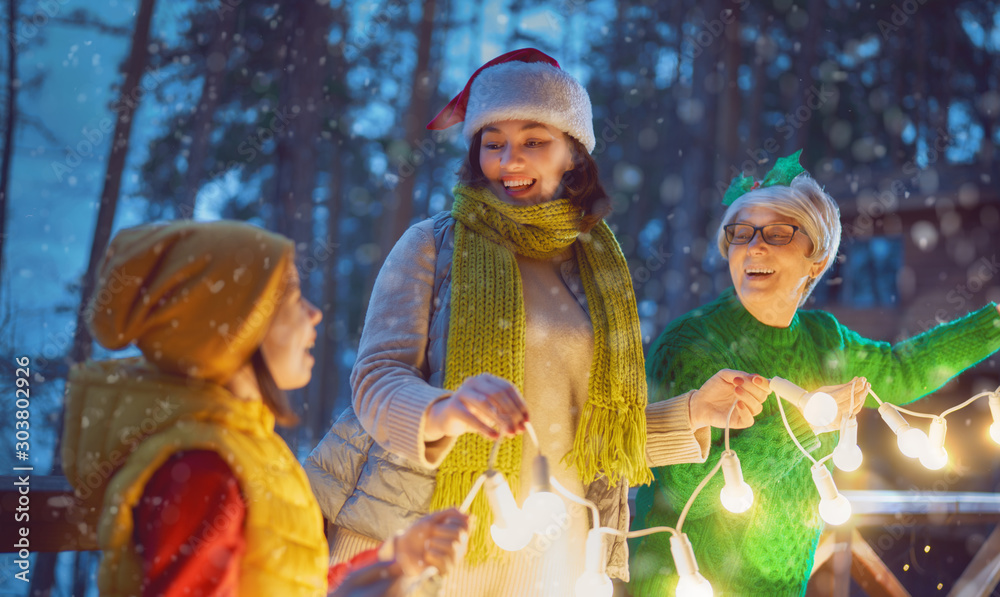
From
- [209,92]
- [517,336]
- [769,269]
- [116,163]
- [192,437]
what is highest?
[209,92]

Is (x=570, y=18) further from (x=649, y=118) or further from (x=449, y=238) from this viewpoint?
(x=449, y=238)

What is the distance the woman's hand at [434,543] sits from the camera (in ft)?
4.19

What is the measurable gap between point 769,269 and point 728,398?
578 mm

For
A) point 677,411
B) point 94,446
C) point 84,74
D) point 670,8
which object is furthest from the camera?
point 670,8

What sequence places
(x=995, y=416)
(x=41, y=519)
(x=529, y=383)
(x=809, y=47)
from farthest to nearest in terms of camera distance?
(x=809, y=47) → (x=995, y=416) → (x=529, y=383) → (x=41, y=519)

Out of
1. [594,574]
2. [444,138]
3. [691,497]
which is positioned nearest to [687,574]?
[594,574]

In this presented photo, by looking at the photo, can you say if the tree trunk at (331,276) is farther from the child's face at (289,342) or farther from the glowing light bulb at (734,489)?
the child's face at (289,342)

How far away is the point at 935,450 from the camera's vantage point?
7.07 ft

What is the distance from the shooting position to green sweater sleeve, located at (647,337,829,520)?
7.21ft

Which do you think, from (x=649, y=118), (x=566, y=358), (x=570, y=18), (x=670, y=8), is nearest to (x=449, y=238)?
(x=566, y=358)

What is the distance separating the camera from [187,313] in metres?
1.21

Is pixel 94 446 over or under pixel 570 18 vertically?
under

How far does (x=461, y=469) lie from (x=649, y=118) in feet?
48.3

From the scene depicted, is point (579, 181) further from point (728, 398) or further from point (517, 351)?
point (728, 398)
